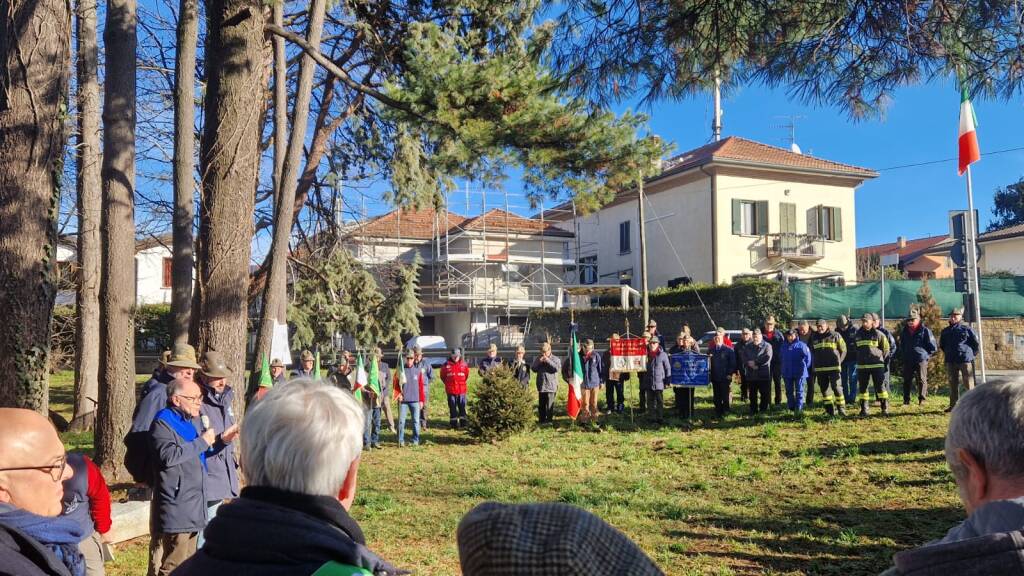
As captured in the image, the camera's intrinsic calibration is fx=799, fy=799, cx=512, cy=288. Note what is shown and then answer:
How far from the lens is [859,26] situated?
17.2 ft

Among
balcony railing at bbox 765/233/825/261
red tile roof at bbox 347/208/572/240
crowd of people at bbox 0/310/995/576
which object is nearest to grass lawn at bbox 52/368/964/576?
crowd of people at bbox 0/310/995/576

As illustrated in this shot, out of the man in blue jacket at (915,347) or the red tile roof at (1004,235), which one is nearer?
the man in blue jacket at (915,347)

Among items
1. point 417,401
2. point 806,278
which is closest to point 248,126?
point 417,401

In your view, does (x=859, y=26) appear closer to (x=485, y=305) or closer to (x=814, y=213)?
(x=814, y=213)

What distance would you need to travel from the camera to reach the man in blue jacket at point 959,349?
1340cm

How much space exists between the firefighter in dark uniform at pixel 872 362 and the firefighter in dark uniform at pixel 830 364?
0.37 metres

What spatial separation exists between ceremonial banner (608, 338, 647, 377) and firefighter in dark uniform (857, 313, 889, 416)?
13.3ft

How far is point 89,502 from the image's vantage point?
4.70m

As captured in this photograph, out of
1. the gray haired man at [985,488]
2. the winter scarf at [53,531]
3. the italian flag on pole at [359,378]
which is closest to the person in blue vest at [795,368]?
the italian flag on pole at [359,378]

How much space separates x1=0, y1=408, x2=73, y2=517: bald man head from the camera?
8.17 ft

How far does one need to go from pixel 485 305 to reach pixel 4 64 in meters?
37.8

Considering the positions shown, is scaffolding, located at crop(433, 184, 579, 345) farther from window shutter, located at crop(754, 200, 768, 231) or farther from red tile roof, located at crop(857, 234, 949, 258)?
red tile roof, located at crop(857, 234, 949, 258)

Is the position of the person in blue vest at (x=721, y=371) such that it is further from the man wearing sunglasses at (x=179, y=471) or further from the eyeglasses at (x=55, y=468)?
the eyeglasses at (x=55, y=468)

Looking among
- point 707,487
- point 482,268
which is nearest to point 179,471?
point 707,487
